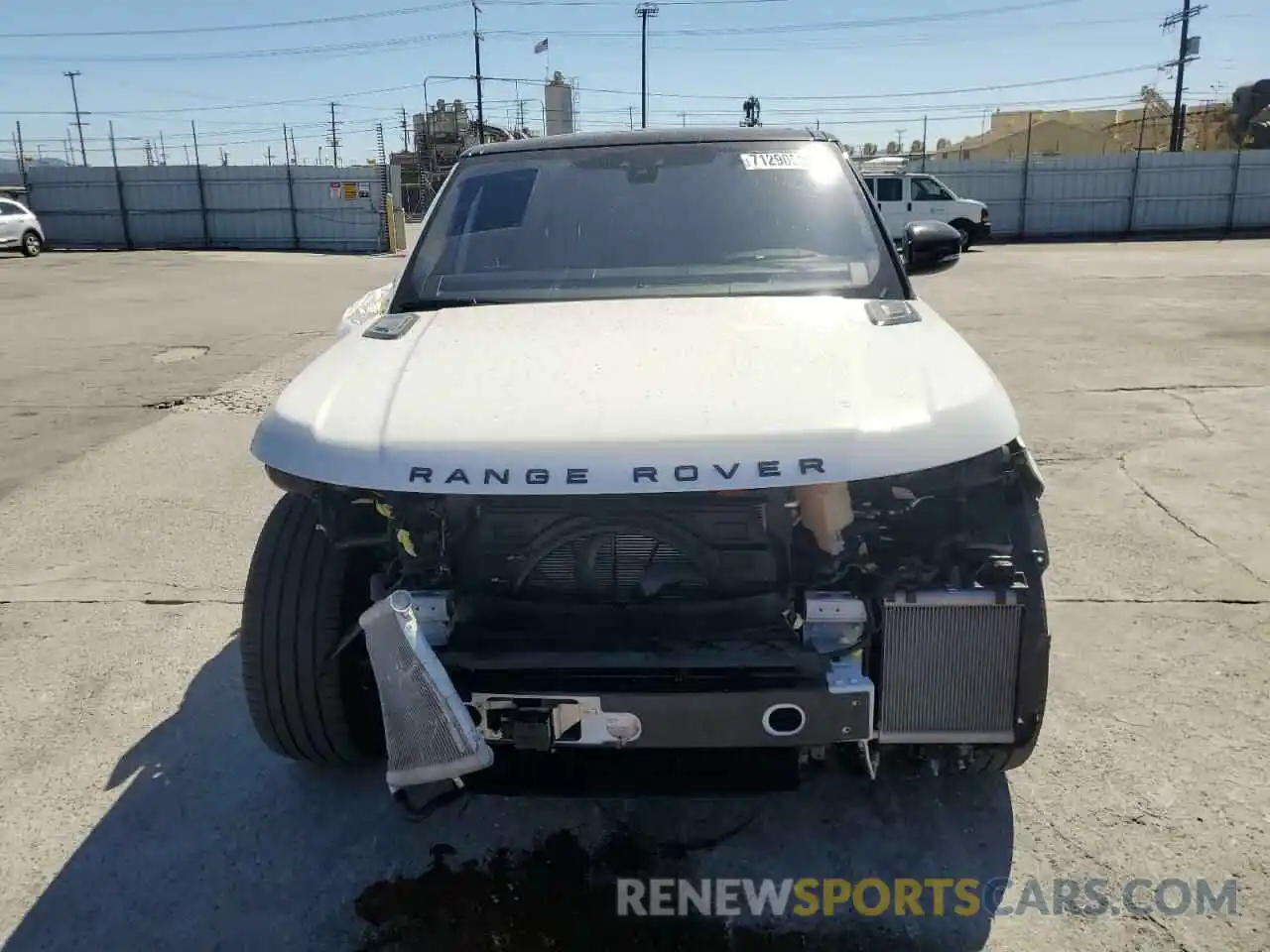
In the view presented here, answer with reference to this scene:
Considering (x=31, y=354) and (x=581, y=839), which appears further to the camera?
(x=31, y=354)

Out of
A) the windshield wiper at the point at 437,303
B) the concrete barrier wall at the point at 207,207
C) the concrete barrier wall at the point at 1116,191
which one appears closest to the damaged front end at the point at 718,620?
the windshield wiper at the point at 437,303

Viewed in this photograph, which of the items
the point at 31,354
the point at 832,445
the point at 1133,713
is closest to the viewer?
the point at 832,445

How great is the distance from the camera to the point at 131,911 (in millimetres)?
2457

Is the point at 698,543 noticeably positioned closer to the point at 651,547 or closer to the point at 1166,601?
the point at 651,547

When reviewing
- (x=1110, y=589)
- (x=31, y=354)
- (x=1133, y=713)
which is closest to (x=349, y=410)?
(x=1133, y=713)

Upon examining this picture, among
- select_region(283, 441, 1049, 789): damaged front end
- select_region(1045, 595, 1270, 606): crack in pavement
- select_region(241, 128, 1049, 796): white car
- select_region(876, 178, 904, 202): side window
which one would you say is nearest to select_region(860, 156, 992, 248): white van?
select_region(876, 178, 904, 202): side window

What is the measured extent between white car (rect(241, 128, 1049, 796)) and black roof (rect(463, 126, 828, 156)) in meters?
1.10

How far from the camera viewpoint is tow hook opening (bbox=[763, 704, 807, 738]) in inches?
83.8

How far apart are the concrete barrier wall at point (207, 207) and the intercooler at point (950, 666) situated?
28.2 meters

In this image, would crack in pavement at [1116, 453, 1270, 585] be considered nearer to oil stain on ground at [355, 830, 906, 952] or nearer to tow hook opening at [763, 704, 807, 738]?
oil stain on ground at [355, 830, 906, 952]

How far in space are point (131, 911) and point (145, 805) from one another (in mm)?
468

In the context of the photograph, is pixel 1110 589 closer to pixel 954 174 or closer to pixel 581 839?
pixel 581 839

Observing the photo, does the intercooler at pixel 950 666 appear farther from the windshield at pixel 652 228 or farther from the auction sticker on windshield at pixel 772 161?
the auction sticker on windshield at pixel 772 161

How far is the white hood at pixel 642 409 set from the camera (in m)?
2.07
